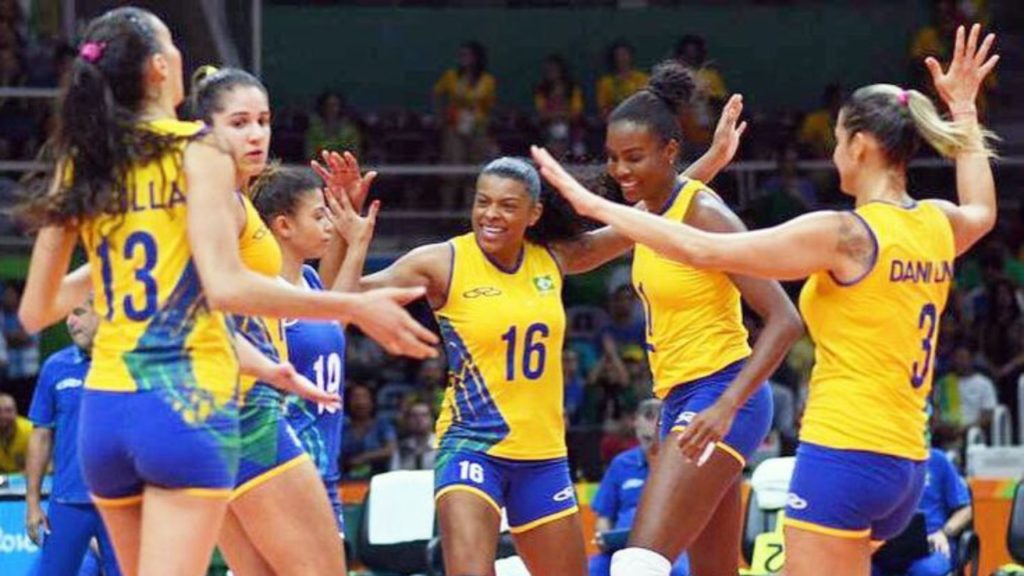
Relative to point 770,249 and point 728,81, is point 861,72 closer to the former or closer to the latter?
point 728,81

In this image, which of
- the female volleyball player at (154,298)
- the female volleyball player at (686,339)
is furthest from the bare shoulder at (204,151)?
the female volleyball player at (686,339)

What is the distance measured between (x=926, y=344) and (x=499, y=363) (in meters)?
1.61

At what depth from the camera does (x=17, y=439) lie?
13289 millimetres

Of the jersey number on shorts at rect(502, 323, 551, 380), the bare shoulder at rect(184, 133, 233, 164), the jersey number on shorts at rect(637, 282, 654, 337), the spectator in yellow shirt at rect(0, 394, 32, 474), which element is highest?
the bare shoulder at rect(184, 133, 233, 164)

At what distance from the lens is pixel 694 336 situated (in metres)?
7.03

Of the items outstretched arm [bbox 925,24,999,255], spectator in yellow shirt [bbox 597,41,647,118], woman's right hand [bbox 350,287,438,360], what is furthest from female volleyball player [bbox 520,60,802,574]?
spectator in yellow shirt [bbox 597,41,647,118]

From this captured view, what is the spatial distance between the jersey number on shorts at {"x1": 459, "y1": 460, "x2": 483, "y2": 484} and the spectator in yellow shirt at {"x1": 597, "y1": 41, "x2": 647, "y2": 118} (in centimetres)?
1133

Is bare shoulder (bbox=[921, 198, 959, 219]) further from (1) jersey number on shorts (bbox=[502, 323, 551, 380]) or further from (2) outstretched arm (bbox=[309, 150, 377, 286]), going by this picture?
(2) outstretched arm (bbox=[309, 150, 377, 286])

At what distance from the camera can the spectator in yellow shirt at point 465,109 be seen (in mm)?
17875

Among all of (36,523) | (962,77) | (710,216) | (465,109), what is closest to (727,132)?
(710,216)

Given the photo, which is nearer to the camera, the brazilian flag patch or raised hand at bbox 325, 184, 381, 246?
raised hand at bbox 325, 184, 381, 246

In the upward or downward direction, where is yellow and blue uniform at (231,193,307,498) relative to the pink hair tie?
downward

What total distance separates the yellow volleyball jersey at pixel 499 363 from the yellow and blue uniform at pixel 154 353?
1.82 meters

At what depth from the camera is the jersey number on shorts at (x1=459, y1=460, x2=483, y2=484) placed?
269 inches
